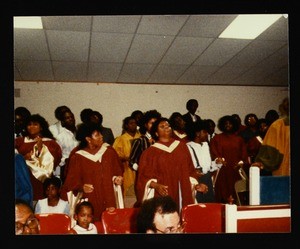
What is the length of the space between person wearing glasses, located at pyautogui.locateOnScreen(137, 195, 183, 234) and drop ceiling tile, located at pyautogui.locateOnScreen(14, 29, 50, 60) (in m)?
1.89

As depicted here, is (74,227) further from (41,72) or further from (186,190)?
(41,72)

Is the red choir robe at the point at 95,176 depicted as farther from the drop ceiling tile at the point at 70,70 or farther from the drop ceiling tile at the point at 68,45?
the drop ceiling tile at the point at 68,45

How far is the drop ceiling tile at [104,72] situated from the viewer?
3709 mm

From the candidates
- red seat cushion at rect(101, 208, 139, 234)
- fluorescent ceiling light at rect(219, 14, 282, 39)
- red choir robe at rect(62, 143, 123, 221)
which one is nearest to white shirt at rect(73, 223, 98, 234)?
red seat cushion at rect(101, 208, 139, 234)

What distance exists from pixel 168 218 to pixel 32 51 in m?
2.13

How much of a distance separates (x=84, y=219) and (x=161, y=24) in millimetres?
1768

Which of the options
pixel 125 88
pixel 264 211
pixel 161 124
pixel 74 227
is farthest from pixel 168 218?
pixel 125 88

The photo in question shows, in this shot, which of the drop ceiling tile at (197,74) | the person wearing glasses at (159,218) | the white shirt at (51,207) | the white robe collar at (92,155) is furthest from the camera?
the drop ceiling tile at (197,74)

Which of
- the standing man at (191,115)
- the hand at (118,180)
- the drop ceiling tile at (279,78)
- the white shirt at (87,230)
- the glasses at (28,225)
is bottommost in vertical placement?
the white shirt at (87,230)

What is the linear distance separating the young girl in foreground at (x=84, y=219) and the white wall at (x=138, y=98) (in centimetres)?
72

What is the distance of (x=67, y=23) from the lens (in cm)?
326

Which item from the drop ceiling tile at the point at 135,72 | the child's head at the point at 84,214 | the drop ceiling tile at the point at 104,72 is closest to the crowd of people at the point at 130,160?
the child's head at the point at 84,214

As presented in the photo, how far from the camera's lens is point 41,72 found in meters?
3.43

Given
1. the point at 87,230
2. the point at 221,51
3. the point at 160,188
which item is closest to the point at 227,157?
the point at 160,188
